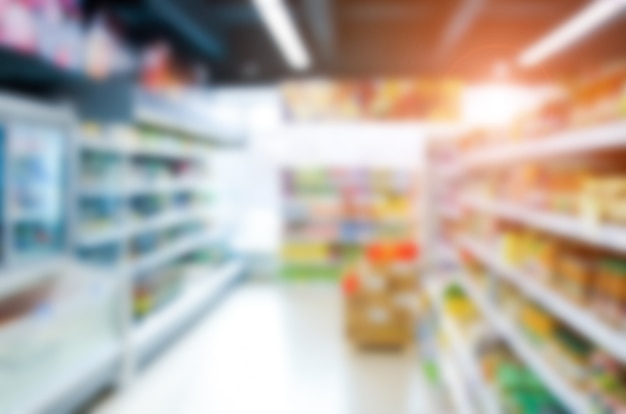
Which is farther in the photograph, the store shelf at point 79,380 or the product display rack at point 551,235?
the store shelf at point 79,380

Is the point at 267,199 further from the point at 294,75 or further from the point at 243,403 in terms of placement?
the point at 243,403

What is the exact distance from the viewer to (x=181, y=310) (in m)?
6.37

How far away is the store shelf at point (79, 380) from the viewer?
346cm

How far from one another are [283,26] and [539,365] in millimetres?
5629

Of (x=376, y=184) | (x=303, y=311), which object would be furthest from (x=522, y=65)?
(x=303, y=311)

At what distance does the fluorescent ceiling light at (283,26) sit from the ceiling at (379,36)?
0.29 metres

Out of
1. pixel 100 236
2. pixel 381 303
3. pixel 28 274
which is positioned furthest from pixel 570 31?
pixel 28 274

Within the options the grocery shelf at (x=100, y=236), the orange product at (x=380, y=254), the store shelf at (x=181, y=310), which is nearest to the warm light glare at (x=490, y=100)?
the orange product at (x=380, y=254)

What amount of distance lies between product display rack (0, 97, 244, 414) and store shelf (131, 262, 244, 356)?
0.05 feet

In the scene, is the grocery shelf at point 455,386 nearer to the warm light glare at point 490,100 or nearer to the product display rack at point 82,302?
the product display rack at point 82,302

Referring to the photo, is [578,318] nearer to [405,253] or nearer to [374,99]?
[405,253]

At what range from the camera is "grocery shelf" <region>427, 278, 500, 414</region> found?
3.22 m

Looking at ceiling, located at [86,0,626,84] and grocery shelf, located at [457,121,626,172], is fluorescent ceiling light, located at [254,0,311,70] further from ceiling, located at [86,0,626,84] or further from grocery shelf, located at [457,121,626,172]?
grocery shelf, located at [457,121,626,172]

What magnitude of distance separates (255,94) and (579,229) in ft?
29.7
